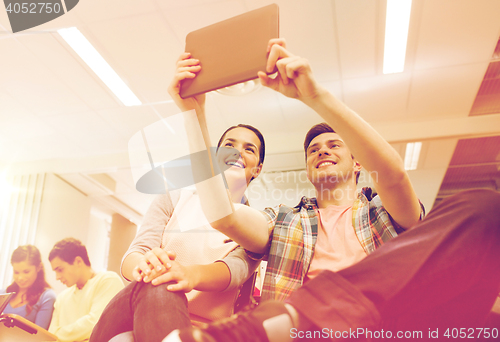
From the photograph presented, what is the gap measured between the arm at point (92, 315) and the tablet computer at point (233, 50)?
1867mm

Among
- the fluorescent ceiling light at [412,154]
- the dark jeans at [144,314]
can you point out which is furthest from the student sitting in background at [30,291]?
the fluorescent ceiling light at [412,154]

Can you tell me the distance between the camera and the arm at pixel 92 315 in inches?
85.1

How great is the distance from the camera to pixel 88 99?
11.6 feet

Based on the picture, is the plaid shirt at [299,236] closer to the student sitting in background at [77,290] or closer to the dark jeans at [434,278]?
the dark jeans at [434,278]

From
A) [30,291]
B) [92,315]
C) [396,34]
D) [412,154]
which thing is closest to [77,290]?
[92,315]

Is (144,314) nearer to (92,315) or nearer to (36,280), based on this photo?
(92,315)

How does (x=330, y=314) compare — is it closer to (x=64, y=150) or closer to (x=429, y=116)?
(x=429, y=116)

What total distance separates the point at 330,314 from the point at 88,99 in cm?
358

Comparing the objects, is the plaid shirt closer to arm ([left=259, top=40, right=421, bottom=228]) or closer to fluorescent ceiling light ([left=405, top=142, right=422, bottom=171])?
arm ([left=259, top=40, right=421, bottom=228])

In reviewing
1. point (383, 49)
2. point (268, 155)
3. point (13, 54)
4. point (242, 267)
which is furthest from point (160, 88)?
point (242, 267)

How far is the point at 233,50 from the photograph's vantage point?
94 cm

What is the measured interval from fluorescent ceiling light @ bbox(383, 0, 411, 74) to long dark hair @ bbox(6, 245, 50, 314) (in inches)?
134

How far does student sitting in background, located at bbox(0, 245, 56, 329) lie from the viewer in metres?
2.59

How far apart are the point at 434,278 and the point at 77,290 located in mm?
2631
